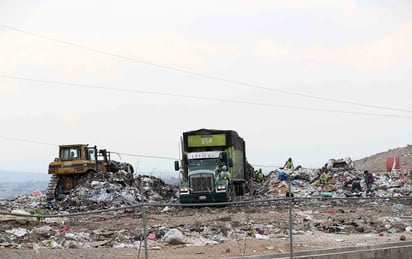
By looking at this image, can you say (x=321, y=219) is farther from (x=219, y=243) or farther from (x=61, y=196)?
(x=61, y=196)

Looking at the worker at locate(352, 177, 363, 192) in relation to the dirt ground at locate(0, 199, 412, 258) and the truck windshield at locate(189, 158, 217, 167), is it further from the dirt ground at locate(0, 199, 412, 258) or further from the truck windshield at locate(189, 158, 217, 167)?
the dirt ground at locate(0, 199, 412, 258)

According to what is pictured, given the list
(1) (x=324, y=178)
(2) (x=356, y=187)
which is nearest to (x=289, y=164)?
(1) (x=324, y=178)

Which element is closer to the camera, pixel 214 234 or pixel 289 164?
pixel 214 234

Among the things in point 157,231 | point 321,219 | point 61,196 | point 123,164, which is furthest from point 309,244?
point 123,164

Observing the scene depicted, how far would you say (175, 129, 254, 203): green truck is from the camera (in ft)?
80.8

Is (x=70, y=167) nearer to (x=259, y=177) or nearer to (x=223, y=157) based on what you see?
(x=223, y=157)

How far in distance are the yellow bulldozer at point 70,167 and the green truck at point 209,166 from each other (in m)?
5.51

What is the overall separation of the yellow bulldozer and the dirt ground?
9093 mm

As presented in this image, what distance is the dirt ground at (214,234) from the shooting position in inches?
474

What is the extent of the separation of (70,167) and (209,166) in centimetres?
772

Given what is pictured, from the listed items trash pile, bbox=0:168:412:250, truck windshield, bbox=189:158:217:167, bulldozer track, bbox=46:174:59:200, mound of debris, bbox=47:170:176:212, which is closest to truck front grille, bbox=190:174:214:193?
trash pile, bbox=0:168:412:250

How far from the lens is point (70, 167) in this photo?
29.9 m

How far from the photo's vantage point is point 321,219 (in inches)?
713

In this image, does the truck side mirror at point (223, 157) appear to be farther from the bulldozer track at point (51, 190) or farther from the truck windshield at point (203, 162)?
the bulldozer track at point (51, 190)
